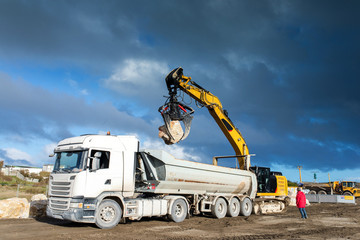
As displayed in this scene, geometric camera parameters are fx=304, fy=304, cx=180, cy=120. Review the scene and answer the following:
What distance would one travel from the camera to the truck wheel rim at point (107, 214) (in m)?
11.1

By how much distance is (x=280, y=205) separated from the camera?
20.1m

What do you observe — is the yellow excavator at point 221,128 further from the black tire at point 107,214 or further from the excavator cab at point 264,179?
the black tire at point 107,214

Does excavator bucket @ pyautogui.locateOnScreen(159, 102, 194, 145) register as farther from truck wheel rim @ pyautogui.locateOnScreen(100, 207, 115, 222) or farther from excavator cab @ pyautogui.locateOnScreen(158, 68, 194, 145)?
truck wheel rim @ pyautogui.locateOnScreen(100, 207, 115, 222)

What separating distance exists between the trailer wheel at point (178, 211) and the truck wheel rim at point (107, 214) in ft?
9.32

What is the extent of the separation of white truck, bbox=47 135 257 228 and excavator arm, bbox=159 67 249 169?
1.81m

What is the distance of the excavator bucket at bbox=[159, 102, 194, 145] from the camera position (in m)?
13.9

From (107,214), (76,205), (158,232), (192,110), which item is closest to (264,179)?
(192,110)

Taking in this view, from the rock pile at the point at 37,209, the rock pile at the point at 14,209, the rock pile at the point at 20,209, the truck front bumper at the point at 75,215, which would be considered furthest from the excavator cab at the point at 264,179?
the rock pile at the point at 14,209

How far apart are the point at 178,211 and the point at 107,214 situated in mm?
3688

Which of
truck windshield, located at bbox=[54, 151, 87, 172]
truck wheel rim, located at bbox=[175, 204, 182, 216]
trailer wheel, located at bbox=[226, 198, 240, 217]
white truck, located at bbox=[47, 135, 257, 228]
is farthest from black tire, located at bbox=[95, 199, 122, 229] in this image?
trailer wheel, located at bbox=[226, 198, 240, 217]

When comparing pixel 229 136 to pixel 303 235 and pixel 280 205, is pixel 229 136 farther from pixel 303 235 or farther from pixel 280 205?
pixel 303 235

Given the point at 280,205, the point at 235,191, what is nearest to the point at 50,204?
the point at 235,191

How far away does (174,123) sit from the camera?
1412cm

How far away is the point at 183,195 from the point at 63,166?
5878 millimetres
